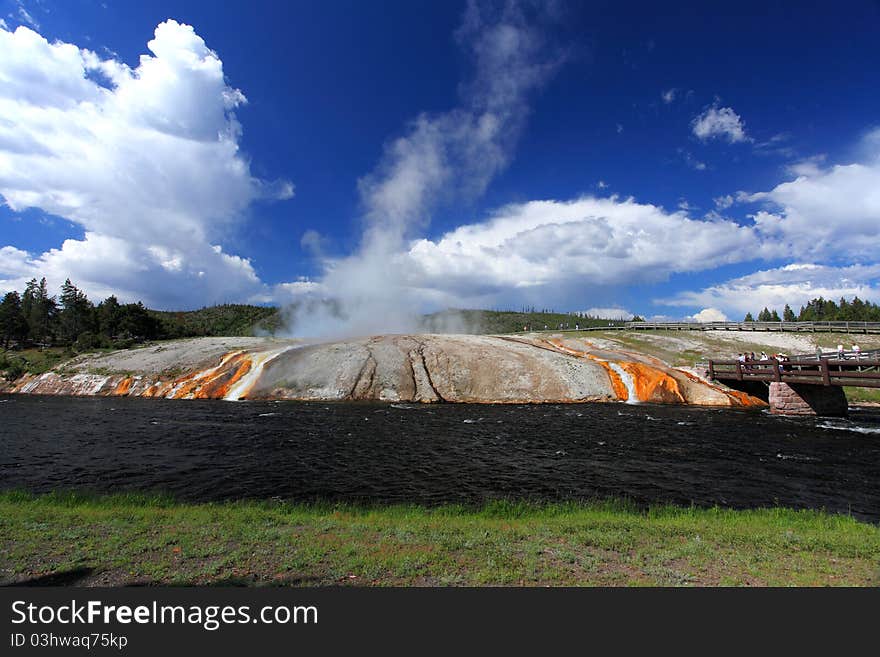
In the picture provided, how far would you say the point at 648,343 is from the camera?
65.5m

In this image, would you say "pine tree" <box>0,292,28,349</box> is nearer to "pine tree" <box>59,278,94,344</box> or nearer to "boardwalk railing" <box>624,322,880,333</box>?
"pine tree" <box>59,278,94,344</box>

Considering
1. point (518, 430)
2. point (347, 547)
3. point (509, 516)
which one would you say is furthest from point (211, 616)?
point (518, 430)

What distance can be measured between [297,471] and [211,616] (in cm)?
1483

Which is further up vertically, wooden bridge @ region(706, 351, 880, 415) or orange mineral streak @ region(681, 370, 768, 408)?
wooden bridge @ region(706, 351, 880, 415)

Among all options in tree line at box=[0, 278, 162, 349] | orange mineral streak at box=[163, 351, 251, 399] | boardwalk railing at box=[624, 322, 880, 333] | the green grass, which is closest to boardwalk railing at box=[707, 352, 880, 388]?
the green grass

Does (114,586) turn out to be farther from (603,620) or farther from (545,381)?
(545,381)

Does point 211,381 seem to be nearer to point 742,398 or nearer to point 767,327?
point 742,398

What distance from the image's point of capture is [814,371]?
113 feet

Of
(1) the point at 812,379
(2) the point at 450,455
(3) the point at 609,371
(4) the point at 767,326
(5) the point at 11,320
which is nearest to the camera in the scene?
(2) the point at 450,455

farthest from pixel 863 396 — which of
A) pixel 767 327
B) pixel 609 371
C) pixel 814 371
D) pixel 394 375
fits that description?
pixel 394 375

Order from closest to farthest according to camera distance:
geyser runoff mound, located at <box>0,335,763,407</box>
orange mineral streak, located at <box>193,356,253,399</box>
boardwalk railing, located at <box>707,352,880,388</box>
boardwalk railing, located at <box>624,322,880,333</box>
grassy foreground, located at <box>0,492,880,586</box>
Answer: grassy foreground, located at <box>0,492,880,586</box> → boardwalk railing, located at <box>707,352,880,388</box> → geyser runoff mound, located at <box>0,335,763,407</box> → orange mineral streak, located at <box>193,356,253,399</box> → boardwalk railing, located at <box>624,322,880,333</box>

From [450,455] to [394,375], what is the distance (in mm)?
26132

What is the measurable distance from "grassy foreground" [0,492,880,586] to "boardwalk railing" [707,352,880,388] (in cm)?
2503

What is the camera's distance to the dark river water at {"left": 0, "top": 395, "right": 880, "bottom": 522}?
17.3m
